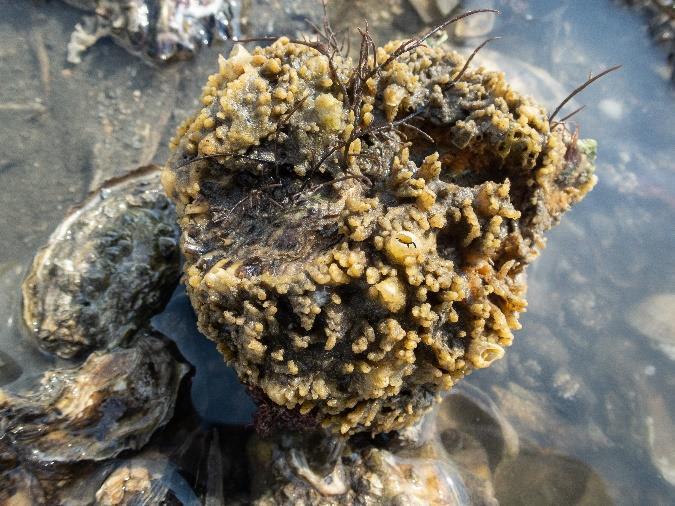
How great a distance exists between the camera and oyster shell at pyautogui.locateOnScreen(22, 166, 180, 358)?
3.62 metres

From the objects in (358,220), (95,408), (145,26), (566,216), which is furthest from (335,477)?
(145,26)

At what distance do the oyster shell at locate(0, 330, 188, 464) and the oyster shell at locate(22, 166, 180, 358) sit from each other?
29cm

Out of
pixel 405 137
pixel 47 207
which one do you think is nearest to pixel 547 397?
pixel 405 137

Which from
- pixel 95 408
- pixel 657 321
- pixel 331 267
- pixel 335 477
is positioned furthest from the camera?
pixel 657 321

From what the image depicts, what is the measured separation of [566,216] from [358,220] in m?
3.31

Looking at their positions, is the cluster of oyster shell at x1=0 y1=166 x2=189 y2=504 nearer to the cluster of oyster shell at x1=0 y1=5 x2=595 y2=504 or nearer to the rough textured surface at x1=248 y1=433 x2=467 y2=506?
the cluster of oyster shell at x1=0 y1=5 x2=595 y2=504

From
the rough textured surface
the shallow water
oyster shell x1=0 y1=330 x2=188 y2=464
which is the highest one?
the shallow water

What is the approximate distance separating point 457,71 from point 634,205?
299cm

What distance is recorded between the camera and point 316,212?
274 cm

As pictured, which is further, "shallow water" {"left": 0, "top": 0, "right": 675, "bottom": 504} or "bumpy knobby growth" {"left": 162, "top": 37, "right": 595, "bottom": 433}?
"shallow water" {"left": 0, "top": 0, "right": 675, "bottom": 504}

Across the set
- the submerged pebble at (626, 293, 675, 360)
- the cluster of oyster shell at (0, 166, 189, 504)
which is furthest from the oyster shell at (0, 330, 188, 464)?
the submerged pebble at (626, 293, 675, 360)

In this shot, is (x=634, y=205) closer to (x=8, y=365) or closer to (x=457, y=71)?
(x=457, y=71)

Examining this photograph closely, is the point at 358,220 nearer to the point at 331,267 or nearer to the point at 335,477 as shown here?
the point at 331,267

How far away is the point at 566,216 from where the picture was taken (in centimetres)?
499
